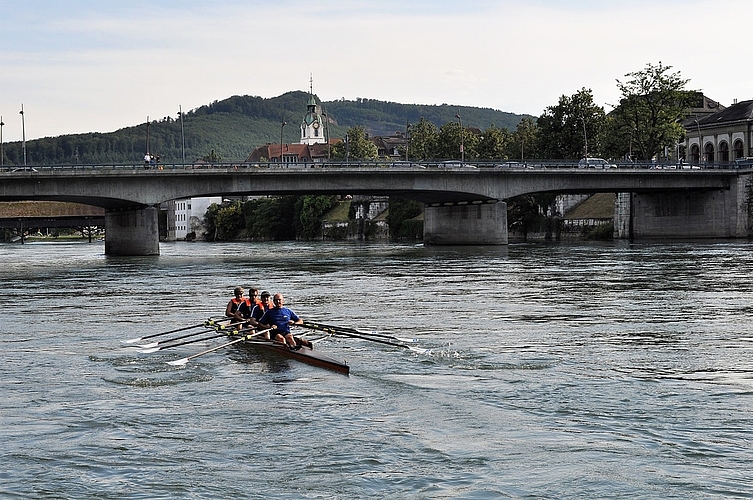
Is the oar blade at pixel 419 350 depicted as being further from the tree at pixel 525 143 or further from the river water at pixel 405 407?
the tree at pixel 525 143

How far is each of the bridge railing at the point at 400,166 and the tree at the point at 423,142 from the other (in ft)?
178

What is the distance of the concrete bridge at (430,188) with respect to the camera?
8188 cm

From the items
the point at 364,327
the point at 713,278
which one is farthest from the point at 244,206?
the point at 364,327

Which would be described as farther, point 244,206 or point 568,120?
point 244,206

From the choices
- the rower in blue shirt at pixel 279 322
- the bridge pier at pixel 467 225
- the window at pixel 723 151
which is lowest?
the rower in blue shirt at pixel 279 322

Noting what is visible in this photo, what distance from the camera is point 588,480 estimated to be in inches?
531

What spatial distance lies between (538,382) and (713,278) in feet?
95.8

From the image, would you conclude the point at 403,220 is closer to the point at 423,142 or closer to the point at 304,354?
the point at 423,142

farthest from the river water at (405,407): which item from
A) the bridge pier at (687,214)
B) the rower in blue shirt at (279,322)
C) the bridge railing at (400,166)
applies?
the bridge pier at (687,214)

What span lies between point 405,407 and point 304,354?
5414mm

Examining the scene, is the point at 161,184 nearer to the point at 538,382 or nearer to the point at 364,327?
the point at 364,327

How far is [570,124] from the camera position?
125938 mm

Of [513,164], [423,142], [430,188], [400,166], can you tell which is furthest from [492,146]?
[430,188]

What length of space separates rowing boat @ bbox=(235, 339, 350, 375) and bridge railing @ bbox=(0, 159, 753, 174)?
190 feet
